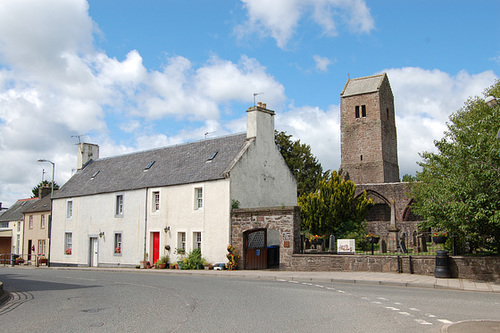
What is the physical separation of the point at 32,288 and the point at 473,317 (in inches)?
534

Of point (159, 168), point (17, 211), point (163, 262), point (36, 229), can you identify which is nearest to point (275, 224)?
point (163, 262)

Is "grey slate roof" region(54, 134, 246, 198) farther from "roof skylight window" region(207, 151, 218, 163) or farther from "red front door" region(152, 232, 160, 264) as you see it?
"red front door" region(152, 232, 160, 264)

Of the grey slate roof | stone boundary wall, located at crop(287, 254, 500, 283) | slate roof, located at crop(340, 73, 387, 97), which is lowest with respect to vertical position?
stone boundary wall, located at crop(287, 254, 500, 283)

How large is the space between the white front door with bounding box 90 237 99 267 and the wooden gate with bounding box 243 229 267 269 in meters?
13.3

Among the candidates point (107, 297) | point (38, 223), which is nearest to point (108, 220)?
point (38, 223)

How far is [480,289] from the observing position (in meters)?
15.4

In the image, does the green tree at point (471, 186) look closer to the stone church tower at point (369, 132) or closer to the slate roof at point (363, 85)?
the stone church tower at point (369, 132)

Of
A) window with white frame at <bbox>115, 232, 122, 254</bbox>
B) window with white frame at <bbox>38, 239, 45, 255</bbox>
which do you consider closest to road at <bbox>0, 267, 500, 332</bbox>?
window with white frame at <bbox>115, 232, 122, 254</bbox>

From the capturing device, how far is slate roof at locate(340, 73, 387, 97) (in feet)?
207

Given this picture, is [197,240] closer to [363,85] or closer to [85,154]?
[85,154]

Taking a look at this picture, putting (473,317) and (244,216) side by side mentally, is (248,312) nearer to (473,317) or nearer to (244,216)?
(473,317)

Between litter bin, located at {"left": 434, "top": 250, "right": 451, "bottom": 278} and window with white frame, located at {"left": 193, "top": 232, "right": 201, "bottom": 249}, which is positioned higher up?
window with white frame, located at {"left": 193, "top": 232, "right": 201, "bottom": 249}

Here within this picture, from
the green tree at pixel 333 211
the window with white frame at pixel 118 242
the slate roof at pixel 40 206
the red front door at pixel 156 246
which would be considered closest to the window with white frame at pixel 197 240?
the red front door at pixel 156 246

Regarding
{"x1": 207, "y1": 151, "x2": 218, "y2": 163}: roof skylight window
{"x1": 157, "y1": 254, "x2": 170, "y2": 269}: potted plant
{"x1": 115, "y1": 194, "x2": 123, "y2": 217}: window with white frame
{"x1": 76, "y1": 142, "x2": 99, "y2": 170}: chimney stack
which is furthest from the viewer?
{"x1": 76, "y1": 142, "x2": 99, "y2": 170}: chimney stack
